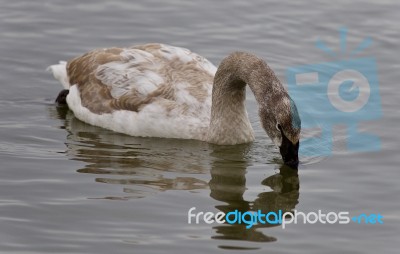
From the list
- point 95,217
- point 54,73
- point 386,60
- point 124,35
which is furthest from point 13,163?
point 386,60

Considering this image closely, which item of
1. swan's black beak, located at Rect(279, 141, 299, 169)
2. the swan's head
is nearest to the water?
swan's black beak, located at Rect(279, 141, 299, 169)

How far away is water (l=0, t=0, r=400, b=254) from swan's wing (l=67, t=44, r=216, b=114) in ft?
1.78

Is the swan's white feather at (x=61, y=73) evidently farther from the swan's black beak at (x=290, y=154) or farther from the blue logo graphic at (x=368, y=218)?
the blue logo graphic at (x=368, y=218)

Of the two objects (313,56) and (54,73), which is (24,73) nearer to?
(54,73)

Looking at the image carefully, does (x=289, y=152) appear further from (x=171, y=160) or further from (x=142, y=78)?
(x=142, y=78)

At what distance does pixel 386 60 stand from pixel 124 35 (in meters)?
4.70

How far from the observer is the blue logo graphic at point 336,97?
16.3m

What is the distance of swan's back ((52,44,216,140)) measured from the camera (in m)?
16.5

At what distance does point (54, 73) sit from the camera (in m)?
18.5

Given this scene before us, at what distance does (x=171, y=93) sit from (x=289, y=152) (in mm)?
2401

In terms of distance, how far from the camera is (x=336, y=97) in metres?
18.1

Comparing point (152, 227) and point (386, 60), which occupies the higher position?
point (386, 60)

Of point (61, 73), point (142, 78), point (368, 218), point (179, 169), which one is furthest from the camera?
point (61, 73)

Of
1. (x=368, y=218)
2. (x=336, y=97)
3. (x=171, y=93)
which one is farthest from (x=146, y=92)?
(x=368, y=218)
